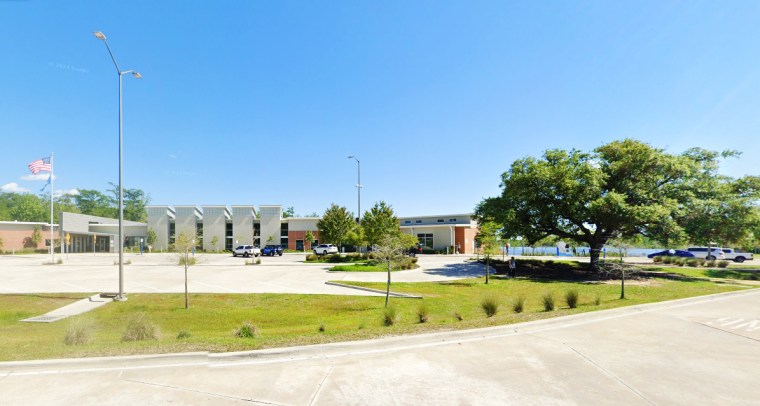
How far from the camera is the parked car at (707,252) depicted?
140ft

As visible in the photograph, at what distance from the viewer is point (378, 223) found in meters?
31.5

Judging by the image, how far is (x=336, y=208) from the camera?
45156mm

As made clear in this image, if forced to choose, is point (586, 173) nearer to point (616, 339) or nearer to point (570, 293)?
point (570, 293)

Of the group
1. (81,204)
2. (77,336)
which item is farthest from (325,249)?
(81,204)

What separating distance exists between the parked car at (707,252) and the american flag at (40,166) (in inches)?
2764

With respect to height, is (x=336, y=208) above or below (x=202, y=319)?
above

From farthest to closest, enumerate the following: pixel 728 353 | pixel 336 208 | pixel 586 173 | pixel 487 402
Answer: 1. pixel 336 208
2. pixel 586 173
3. pixel 728 353
4. pixel 487 402

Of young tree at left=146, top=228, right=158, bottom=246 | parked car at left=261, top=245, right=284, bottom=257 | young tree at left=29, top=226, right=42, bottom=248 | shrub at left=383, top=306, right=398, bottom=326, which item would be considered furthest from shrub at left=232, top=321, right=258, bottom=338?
young tree at left=29, top=226, right=42, bottom=248

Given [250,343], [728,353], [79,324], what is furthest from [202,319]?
[728,353]

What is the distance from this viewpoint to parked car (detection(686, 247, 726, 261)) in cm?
4254

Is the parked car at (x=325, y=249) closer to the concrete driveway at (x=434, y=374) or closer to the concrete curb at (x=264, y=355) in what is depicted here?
the concrete curb at (x=264, y=355)

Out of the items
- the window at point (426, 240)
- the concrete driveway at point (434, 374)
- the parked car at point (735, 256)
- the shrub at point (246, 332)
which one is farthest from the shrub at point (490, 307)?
the parked car at point (735, 256)

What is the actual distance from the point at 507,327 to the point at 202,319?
9.83 meters

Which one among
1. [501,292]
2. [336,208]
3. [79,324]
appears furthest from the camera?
[336,208]
